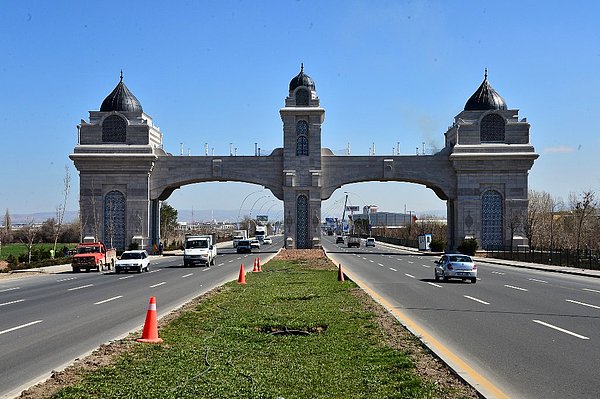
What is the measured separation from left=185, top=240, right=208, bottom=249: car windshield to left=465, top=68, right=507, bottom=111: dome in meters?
35.5

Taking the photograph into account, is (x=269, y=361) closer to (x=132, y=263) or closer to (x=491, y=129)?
(x=132, y=263)

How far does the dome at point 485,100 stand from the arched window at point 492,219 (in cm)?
860

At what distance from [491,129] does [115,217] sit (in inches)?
1516

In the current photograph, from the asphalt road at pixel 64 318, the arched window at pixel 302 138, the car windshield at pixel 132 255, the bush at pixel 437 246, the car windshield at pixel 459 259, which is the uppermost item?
the arched window at pixel 302 138

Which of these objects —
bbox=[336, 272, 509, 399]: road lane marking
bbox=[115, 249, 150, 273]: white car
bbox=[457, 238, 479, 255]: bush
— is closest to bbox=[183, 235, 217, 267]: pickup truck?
bbox=[115, 249, 150, 273]: white car

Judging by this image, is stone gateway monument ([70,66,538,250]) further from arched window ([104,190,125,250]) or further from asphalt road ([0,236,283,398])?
asphalt road ([0,236,283,398])

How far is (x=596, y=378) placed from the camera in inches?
407

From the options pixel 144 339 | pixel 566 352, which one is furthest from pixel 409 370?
pixel 144 339

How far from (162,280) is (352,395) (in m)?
28.0

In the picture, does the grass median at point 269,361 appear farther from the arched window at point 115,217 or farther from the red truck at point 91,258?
the arched window at point 115,217

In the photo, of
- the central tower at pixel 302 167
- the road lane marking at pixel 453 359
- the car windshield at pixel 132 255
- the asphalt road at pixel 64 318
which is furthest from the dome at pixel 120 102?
the road lane marking at pixel 453 359

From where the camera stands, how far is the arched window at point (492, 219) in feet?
245

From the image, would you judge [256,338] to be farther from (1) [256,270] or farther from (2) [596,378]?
(1) [256,270]

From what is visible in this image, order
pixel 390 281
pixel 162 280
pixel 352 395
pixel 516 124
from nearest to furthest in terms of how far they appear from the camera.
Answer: pixel 352 395
pixel 390 281
pixel 162 280
pixel 516 124
